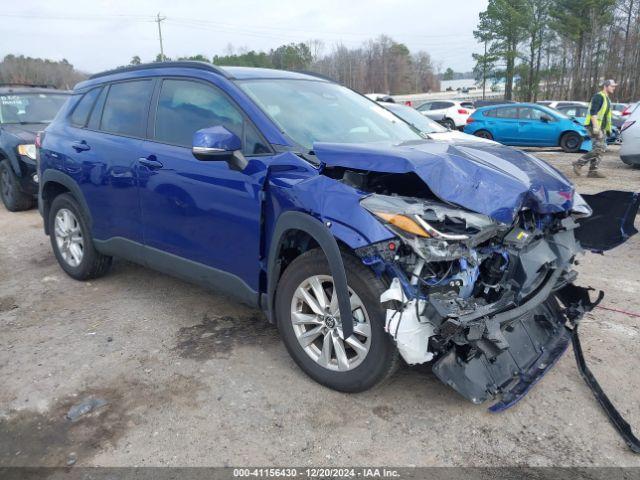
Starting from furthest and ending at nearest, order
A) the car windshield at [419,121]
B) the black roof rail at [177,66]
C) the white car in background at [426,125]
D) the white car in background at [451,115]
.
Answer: the white car in background at [451,115]
the car windshield at [419,121]
the white car in background at [426,125]
the black roof rail at [177,66]

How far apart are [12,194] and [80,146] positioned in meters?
4.70

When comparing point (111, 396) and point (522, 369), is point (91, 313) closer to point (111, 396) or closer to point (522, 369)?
point (111, 396)

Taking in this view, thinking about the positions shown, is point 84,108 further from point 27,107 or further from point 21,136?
point 27,107

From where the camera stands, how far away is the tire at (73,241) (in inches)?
189

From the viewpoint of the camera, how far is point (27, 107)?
905 centimetres

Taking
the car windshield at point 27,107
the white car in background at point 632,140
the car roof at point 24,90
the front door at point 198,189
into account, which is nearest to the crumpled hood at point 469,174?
the front door at point 198,189

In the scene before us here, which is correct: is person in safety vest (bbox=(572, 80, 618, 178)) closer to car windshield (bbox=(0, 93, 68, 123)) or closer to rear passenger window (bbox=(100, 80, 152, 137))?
rear passenger window (bbox=(100, 80, 152, 137))

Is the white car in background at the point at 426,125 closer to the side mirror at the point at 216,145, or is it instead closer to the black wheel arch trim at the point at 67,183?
the black wheel arch trim at the point at 67,183

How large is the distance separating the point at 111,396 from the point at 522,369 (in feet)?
7.75

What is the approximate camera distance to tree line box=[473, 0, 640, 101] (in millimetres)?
39062

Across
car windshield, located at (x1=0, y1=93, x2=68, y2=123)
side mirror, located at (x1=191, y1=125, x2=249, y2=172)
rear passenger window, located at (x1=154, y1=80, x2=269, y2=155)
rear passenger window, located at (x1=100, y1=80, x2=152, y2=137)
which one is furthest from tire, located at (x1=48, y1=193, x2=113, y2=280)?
car windshield, located at (x1=0, y1=93, x2=68, y2=123)

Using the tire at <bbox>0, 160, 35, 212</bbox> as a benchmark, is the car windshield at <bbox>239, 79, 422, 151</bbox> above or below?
above

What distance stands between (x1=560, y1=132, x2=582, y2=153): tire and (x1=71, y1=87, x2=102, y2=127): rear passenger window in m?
14.3

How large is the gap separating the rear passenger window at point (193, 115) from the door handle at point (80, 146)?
941 millimetres
